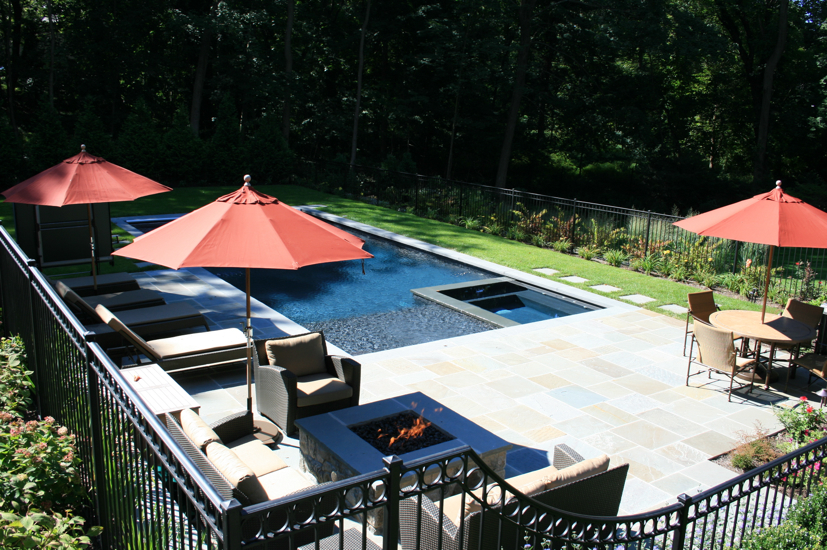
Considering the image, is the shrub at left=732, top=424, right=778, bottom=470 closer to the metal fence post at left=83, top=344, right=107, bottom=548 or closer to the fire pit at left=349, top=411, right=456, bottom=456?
the fire pit at left=349, top=411, right=456, bottom=456

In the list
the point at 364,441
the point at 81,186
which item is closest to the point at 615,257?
the point at 364,441

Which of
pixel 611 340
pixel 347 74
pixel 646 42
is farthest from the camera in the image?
pixel 347 74

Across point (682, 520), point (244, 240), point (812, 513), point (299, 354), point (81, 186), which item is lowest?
point (812, 513)

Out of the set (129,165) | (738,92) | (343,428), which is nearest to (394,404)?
(343,428)

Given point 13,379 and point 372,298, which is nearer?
point 13,379

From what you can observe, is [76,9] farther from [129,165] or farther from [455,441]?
[455,441]

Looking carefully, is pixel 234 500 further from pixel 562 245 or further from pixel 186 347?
pixel 562 245

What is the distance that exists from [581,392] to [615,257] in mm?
7455

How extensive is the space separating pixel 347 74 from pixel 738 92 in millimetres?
19859

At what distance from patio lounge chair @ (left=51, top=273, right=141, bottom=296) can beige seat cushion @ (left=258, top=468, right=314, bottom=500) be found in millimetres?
6150

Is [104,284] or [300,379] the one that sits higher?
[104,284]

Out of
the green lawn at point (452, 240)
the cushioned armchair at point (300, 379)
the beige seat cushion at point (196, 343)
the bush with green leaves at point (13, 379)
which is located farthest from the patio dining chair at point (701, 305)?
the bush with green leaves at point (13, 379)

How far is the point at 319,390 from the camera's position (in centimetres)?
615

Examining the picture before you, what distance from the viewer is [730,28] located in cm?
3031
